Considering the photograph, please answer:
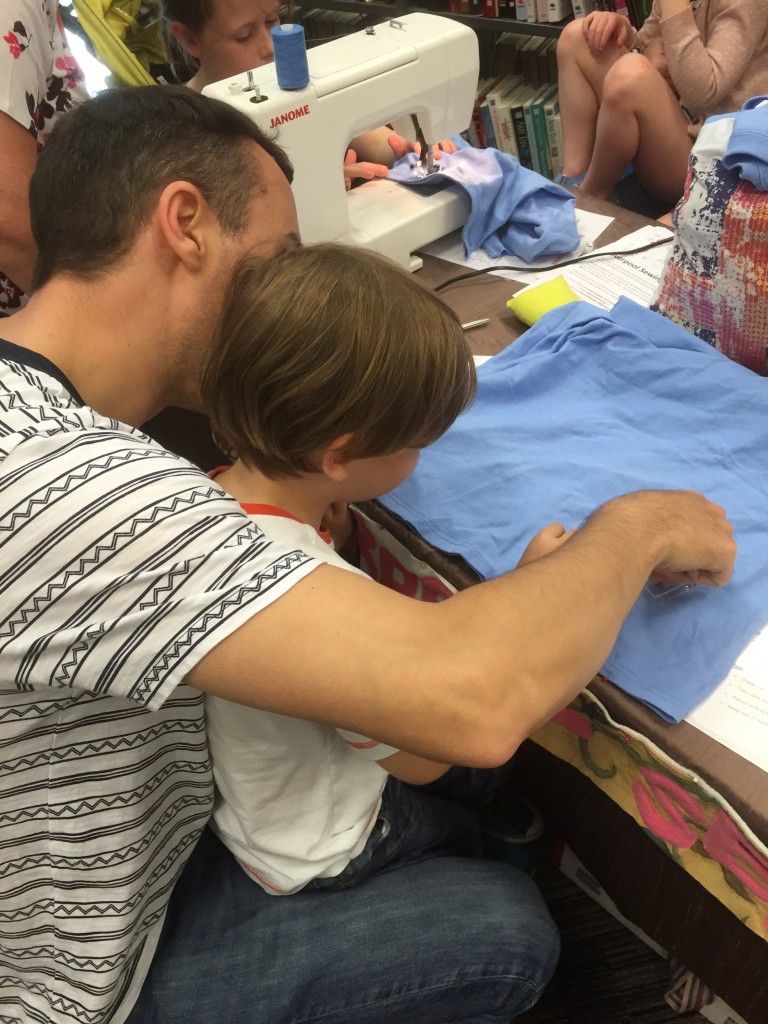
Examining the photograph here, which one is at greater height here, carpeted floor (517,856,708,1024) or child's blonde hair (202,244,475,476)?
child's blonde hair (202,244,475,476)

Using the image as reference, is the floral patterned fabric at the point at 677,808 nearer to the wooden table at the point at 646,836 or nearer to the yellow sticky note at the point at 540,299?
the wooden table at the point at 646,836

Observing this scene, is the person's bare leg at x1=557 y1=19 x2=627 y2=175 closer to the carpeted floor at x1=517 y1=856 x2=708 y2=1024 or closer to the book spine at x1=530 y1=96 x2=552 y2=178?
the book spine at x1=530 y1=96 x2=552 y2=178

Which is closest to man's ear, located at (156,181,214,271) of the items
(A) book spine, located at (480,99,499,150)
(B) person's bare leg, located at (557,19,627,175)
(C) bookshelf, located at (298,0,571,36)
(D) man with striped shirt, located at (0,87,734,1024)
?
(D) man with striped shirt, located at (0,87,734,1024)

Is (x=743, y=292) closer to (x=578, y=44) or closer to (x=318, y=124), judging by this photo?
(x=318, y=124)

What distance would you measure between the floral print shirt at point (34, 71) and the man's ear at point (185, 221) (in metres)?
0.49

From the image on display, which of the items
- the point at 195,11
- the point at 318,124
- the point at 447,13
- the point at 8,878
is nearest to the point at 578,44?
the point at 447,13

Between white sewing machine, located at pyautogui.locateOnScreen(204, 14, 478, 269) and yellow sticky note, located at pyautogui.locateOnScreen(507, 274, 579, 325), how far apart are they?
0.81ft

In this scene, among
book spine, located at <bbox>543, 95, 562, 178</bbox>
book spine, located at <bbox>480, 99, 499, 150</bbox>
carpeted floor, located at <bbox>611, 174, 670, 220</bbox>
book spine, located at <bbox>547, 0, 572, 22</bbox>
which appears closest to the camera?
carpeted floor, located at <bbox>611, 174, 670, 220</bbox>

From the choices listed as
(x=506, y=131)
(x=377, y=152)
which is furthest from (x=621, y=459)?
(x=506, y=131)

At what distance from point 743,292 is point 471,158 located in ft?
1.96

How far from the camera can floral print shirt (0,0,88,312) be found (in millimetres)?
1065

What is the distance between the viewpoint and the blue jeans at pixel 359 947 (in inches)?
30.3

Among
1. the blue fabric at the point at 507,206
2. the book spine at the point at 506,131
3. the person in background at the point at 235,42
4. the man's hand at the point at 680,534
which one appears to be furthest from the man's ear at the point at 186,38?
the book spine at the point at 506,131

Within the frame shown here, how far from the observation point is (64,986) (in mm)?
749
